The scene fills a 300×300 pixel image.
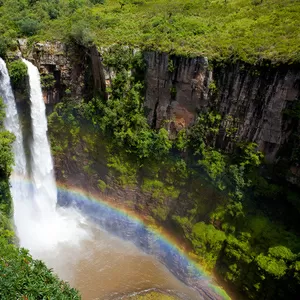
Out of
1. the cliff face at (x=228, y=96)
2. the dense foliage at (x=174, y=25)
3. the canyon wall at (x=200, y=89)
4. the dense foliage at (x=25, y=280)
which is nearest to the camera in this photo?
the dense foliage at (x=25, y=280)

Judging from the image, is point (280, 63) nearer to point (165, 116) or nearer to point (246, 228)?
point (165, 116)

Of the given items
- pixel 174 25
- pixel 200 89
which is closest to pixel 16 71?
pixel 174 25

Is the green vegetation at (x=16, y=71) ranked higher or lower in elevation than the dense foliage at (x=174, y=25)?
lower

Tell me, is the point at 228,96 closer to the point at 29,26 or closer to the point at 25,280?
the point at 25,280

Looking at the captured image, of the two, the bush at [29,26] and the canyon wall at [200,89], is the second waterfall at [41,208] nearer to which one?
the canyon wall at [200,89]

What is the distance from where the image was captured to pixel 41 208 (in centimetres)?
2183

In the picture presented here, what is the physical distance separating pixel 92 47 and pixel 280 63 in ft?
38.8

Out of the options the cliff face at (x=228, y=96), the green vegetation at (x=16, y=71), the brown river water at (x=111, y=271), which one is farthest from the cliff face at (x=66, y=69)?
the brown river water at (x=111, y=271)

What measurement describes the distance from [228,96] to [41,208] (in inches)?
597

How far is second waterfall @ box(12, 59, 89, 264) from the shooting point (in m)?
20.1

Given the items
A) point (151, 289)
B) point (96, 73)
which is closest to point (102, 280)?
point (151, 289)

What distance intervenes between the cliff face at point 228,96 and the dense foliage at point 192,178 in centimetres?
68

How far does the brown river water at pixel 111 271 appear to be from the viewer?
17344 mm

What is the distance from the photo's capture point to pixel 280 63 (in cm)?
1522
